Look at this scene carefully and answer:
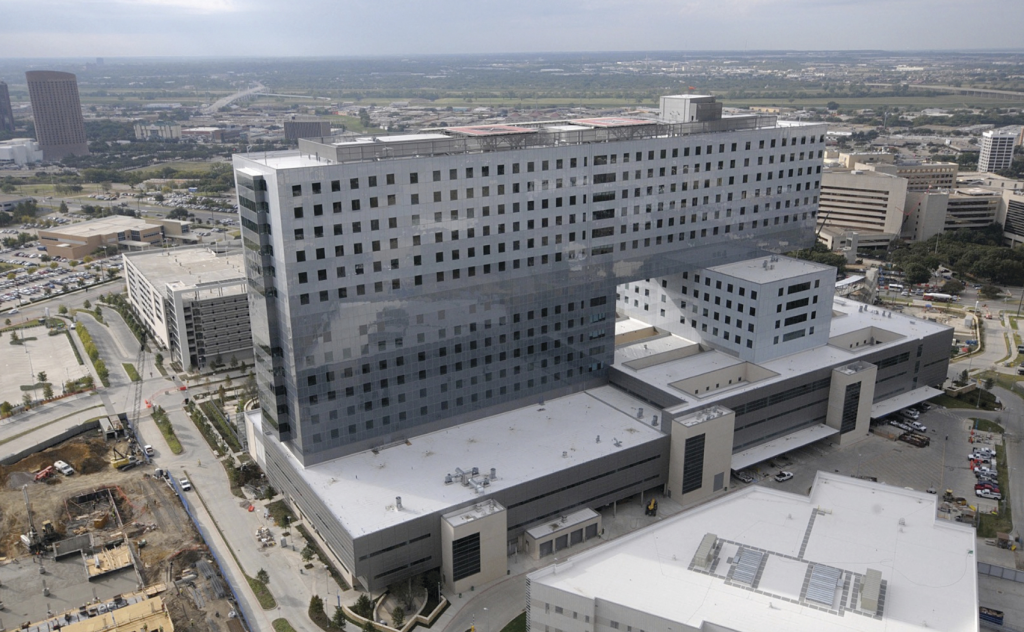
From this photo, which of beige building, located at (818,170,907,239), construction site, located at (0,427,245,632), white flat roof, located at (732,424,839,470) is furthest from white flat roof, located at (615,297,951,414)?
beige building, located at (818,170,907,239)

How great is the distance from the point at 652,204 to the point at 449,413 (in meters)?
25.1

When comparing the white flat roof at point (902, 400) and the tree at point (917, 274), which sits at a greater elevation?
the tree at point (917, 274)

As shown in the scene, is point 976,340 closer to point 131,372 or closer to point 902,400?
point 902,400

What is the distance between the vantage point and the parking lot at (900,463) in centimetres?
6259

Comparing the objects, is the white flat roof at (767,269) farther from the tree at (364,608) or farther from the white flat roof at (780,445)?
the tree at (364,608)

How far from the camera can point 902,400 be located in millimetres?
75375

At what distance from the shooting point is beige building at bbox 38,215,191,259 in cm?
15050

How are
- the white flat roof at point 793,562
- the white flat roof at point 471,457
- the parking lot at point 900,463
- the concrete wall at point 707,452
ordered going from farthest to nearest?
the parking lot at point 900,463 → the concrete wall at point 707,452 → the white flat roof at point 471,457 → the white flat roof at point 793,562

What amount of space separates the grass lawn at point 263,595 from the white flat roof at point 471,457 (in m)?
7.03

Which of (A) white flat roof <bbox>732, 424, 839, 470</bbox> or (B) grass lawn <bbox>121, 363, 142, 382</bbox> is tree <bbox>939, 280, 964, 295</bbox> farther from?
(B) grass lawn <bbox>121, 363, 142, 382</bbox>

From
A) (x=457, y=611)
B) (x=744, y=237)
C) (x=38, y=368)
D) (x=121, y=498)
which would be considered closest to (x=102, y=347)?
(x=38, y=368)

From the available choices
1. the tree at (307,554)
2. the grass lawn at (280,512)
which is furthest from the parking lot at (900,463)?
the grass lawn at (280,512)

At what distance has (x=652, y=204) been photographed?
6550cm

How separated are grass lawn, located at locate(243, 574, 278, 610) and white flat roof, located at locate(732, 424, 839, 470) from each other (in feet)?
122
